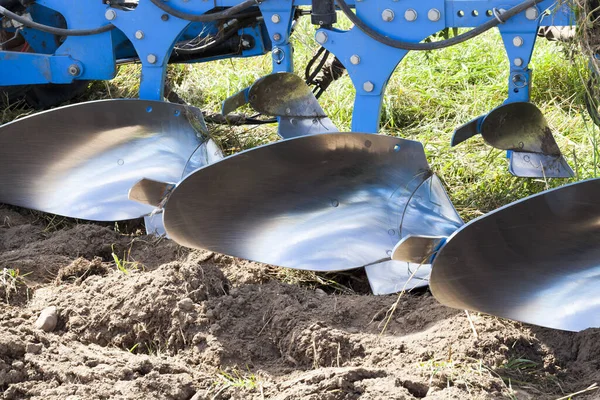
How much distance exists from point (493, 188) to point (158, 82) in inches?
51.0

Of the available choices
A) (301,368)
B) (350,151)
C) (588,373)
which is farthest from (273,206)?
(588,373)

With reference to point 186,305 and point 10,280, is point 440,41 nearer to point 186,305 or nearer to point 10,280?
point 186,305

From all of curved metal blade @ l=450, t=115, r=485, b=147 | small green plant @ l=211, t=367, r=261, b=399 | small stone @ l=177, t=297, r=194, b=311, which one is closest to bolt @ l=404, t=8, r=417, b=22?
curved metal blade @ l=450, t=115, r=485, b=147

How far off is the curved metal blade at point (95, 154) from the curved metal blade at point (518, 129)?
988 mm

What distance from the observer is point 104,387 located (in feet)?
6.40

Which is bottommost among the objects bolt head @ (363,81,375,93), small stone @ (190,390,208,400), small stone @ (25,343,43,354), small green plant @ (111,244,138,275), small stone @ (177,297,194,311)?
small green plant @ (111,244,138,275)

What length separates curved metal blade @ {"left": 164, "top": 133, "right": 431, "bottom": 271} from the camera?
2557mm

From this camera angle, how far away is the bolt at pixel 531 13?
2.48 m

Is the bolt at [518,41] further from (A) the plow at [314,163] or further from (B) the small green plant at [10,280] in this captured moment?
(B) the small green plant at [10,280]

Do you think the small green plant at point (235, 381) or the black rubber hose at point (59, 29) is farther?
the black rubber hose at point (59, 29)

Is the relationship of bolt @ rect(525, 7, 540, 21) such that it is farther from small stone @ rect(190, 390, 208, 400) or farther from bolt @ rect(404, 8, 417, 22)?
small stone @ rect(190, 390, 208, 400)

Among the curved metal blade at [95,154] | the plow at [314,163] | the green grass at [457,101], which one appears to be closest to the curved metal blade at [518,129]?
the plow at [314,163]

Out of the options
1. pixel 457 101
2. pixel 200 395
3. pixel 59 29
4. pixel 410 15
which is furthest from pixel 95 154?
pixel 457 101

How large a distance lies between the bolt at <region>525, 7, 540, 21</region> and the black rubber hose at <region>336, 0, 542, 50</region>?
0.02 m
